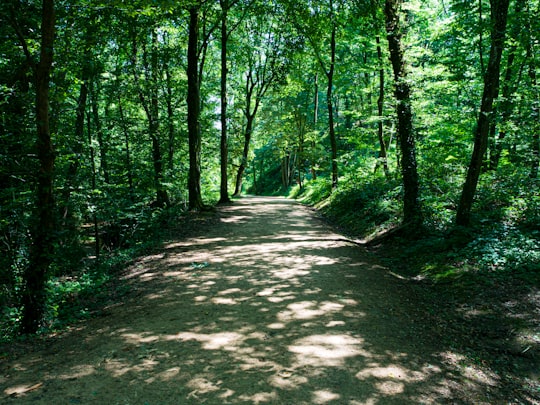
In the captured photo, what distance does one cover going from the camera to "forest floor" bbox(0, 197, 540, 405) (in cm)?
326

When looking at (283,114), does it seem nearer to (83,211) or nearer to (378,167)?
(378,167)

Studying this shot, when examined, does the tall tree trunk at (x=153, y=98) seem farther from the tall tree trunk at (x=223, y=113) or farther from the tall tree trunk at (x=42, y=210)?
the tall tree trunk at (x=42, y=210)

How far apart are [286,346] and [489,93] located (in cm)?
699

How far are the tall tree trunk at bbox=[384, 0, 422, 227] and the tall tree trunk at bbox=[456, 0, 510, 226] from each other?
1.55 meters

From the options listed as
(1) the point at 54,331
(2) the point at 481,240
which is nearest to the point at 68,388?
(1) the point at 54,331

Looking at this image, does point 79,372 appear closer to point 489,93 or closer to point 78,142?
point 78,142

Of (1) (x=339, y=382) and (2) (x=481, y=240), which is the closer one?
(1) (x=339, y=382)

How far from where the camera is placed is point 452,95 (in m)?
13.9

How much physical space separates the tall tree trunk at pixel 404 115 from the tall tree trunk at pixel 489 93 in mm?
1551

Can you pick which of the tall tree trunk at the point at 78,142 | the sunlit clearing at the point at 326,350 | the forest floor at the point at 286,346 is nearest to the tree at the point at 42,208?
the forest floor at the point at 286,346

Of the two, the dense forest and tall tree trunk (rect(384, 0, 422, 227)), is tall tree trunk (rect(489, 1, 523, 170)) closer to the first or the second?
the dense forest

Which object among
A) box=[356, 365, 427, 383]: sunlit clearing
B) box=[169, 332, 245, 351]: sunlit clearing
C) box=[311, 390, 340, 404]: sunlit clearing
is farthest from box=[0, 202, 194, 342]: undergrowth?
box=[356, 365, 427, 383]: sunlit clearing

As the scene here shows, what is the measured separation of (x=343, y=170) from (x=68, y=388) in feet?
59.1

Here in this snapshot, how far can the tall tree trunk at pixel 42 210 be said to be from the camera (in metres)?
4.86
